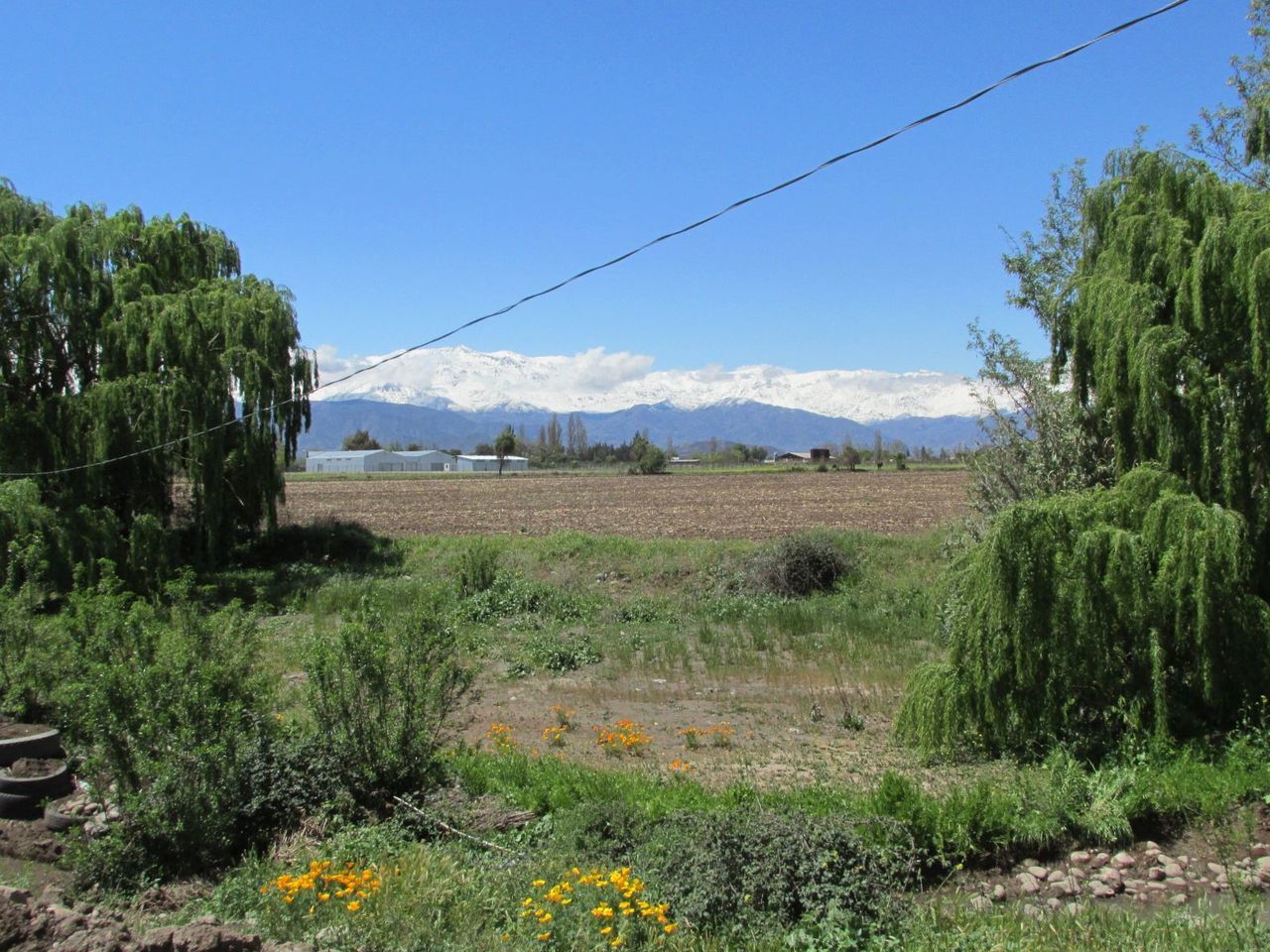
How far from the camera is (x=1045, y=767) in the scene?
7.77 m

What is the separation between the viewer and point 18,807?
8.09 m

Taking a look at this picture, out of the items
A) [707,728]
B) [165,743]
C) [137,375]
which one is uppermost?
[137,375]

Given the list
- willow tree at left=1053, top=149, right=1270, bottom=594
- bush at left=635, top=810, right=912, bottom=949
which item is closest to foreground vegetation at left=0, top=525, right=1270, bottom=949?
bush at left=635, top=810, right=912, bottom=949

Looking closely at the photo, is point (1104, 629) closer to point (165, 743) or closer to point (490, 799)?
point (490, 799)

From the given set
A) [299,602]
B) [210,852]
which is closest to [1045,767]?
[210,852]

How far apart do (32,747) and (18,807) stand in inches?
37.7

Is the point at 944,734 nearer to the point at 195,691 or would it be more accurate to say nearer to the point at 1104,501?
the point at 1104,501

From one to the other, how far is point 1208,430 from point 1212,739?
2.86 m

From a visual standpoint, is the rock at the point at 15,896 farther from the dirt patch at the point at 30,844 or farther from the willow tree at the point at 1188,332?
the willow tree at the point at 1188,332

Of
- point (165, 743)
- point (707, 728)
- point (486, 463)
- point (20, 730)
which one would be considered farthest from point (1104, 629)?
point (486, 463)

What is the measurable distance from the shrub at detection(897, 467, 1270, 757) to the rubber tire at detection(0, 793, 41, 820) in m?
7.94

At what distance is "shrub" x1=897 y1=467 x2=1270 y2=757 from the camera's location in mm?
8055

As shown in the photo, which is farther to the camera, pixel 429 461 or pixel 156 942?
pixel 429 461

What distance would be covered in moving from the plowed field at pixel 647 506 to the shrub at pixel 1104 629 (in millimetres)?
16474
